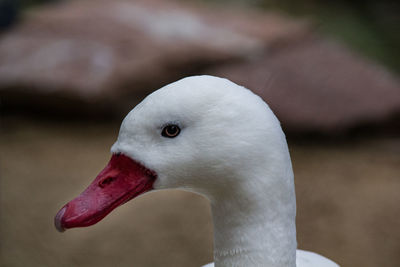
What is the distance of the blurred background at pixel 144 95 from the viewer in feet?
9.19

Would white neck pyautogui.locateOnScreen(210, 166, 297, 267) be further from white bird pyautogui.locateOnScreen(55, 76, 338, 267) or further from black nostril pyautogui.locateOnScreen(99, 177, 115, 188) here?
black nostril pyautogui.locateOnScreen(99, 177, 115, 188)

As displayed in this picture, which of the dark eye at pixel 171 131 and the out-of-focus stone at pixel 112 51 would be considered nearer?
the dark eye at pixel 171 131

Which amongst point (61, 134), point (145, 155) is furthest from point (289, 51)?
point (145, 155)

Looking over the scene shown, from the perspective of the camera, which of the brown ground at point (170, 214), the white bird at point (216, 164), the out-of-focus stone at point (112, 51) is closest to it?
the white bird at point (216, 164)

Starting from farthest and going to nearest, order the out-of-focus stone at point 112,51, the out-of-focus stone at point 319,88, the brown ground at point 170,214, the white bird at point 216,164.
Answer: the out-of-focus stone at point 112,51 → the out-of-focus stone at point 319,88 → the brown ground at point 170,214 → the white bird at point 216,164

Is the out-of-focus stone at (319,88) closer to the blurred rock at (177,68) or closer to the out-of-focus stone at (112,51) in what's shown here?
the blurred rock at (177,68)

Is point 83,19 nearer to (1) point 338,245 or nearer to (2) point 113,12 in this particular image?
(2) point 113,12

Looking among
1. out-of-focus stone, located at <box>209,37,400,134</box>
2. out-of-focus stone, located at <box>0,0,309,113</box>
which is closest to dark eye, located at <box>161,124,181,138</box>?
out-of-focus stone, located at <box>209,37,400,134</box>

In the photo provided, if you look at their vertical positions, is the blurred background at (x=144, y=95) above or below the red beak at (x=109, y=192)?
above

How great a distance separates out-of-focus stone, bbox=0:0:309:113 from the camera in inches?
148

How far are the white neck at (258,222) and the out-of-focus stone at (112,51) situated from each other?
8.37 feet

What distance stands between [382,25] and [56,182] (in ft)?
12.6

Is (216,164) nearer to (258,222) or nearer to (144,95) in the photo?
(258,222)

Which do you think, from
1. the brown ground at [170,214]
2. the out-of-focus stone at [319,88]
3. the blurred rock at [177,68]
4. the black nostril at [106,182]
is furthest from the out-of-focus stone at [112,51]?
the black nostril at [106,182]
